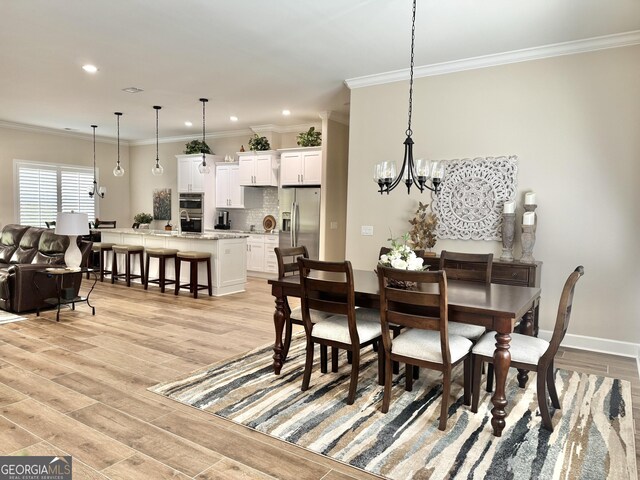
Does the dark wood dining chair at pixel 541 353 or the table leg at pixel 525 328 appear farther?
the table leg at pixel 525 328

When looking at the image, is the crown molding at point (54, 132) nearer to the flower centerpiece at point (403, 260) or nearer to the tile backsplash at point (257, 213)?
the tile backsplash at point (257, 213)

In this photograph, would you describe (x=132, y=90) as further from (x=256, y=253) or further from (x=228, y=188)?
(x=256, y=253)

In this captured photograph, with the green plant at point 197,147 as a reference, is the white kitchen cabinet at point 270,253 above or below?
below

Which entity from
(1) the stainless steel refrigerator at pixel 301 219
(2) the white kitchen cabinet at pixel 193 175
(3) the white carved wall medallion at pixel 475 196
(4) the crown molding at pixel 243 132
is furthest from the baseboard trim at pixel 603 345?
(2) the white kitchen cabinet at pixel 193 175

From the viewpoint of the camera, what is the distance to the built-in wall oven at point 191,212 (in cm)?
952

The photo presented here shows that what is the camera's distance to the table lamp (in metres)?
5.09

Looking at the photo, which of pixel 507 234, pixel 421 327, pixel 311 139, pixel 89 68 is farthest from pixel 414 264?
pixel 311 139

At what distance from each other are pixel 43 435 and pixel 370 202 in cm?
411

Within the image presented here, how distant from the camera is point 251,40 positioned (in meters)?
4.32

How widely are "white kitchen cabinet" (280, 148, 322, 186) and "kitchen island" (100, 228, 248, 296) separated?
163cm

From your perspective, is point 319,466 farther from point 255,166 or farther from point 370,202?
point 255,166

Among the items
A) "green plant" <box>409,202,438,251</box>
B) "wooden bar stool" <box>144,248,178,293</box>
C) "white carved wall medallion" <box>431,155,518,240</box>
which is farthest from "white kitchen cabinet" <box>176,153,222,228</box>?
"white carved wall medallion" <box>431,155,518,240</box>

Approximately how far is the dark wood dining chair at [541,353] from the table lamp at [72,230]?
4528 mm

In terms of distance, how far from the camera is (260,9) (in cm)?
366
